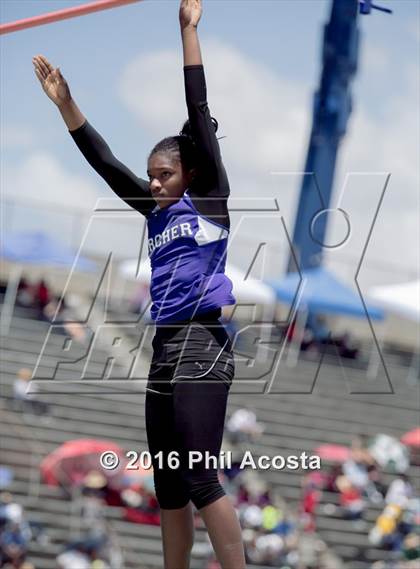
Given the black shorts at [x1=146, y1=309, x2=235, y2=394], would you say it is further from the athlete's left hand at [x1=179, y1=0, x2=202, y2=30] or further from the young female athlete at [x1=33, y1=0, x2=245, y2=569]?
the athlete's left hand at [x1=179, y1=0, x2=202, y2=30]

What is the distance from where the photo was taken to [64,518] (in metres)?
13.0

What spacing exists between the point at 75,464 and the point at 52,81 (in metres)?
9.58

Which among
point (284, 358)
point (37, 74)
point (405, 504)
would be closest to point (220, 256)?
point (37, 74)

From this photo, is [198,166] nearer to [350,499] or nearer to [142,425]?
[350,499]

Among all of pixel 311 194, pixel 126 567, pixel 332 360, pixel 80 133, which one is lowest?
pixel 332 360

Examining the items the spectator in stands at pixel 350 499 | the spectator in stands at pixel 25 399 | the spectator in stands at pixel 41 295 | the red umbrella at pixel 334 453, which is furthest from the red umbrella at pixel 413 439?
the spectator in stands at pixel 41 295

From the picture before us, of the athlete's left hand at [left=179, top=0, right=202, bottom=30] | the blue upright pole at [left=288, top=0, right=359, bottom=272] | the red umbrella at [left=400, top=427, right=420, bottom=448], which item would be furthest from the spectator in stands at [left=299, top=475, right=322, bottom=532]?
the athlete's left hand at [left=179, top=0, right=202, bottom=30]

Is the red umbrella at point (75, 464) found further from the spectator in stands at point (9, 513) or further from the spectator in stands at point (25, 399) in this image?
the spectator in stands at point (25, 399)

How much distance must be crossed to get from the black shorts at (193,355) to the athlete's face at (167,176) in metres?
0.42

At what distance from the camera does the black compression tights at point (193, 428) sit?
3.73 meters

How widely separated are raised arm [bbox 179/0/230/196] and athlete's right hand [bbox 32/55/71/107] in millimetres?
470

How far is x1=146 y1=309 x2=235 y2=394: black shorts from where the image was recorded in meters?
3.79

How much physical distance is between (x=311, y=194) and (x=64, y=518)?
14.7ft

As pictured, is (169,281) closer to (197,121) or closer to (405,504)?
(197,121)
